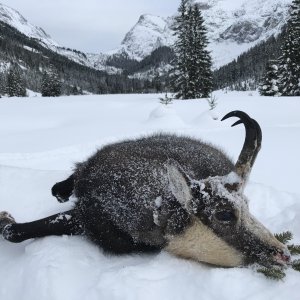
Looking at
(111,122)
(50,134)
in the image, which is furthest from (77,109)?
(50,134)

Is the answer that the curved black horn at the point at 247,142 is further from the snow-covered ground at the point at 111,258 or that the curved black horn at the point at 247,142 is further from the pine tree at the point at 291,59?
the pine tree at the point at 291,59

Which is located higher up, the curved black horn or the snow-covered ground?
the curved black horn

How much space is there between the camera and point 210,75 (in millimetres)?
34906

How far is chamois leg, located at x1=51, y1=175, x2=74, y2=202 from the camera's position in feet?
15.1

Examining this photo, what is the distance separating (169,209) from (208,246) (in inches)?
16.4

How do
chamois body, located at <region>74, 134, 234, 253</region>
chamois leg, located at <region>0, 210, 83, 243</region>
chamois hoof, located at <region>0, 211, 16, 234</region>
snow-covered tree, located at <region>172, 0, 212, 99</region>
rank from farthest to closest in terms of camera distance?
snow-covered tree, located at <region>172, 0, 212, 99</region>
chamois hoof, located at <region>0, 211, 16, 234</region>
chamois leg, located at <region>0, 210, 83, 243</region>
chamois body, located at <region>74, 134, 234, 253</region>

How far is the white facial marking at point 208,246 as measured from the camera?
3234 millimetres

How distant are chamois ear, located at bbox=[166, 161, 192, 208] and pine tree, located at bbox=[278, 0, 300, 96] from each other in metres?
33.4

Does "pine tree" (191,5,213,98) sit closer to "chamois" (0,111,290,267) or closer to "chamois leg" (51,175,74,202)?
"chamois leg" (51,175,74,202)

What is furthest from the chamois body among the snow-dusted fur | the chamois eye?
the chamois eye

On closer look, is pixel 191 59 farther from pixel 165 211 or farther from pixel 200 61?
pixel 165 211

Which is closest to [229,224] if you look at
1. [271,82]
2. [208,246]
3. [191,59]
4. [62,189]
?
[208,246]

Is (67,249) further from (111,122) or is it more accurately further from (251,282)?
(111,122)

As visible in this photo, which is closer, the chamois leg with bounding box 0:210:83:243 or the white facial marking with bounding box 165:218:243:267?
the white facial marking with bounding box 165:218:243:267
